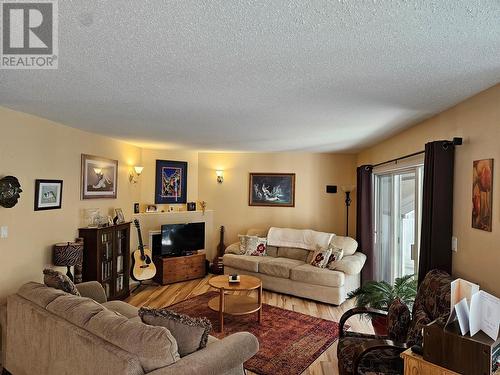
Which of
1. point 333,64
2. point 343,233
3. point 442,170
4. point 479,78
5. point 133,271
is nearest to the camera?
point 333,64

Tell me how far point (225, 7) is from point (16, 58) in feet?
4.70

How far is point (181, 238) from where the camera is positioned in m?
6.07

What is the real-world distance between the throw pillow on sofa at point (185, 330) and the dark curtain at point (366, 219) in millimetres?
3861

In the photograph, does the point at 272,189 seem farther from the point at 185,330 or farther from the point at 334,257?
the point at 185,330

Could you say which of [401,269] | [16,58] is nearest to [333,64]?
[16,58]

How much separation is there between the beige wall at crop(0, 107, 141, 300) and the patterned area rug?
6.21ft

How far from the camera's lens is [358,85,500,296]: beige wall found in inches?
88.8

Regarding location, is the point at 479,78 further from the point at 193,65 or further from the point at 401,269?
the point at 401,269

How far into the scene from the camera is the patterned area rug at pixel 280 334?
124 inches

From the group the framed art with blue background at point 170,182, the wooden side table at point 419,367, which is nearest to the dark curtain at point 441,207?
the wooden side table at point 419,367

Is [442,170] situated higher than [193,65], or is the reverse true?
[193,65]

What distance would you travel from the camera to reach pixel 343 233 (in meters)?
6.40

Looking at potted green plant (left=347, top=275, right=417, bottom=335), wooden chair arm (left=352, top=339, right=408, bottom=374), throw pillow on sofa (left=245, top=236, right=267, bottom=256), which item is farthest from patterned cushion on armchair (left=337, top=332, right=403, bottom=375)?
throw pillow on sofa (left=245, top=236, right=267, bottom=256)

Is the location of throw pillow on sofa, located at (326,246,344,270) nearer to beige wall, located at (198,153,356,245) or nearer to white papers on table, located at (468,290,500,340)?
beige wall, located at (198,153,356,245)
